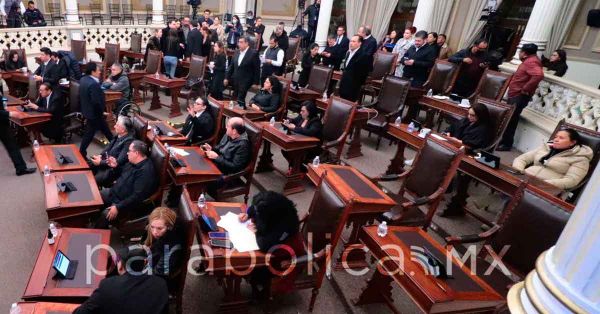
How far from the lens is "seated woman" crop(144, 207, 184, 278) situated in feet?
7.32

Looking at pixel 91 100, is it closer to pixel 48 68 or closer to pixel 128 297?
pixel 48 68

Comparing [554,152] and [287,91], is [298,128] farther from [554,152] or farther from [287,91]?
[554,152]

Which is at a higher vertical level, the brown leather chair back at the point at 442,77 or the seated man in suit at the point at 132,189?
the brown leather chair back at the point at 442,77

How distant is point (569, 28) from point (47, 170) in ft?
31.0

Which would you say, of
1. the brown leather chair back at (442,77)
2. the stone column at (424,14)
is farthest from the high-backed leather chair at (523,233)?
the stone column at (424,14)

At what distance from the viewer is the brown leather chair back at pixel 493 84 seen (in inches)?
202

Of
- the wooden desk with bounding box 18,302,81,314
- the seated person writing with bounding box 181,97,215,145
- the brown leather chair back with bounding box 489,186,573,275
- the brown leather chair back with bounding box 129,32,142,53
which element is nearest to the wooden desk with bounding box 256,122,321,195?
the seated person writing with bounding box 181,97,215,145

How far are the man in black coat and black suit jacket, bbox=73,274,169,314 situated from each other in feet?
Answer: 17.1

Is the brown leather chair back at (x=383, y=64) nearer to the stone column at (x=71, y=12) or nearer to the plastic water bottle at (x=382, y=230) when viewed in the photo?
the plastic water bottle at (x=382, y=230)

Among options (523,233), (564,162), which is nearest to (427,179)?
(523,233)

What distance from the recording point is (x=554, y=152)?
350 cm

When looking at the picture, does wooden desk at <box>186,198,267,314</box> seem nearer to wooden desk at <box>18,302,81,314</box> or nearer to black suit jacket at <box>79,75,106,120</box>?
wooden desk at <box>18,302,81,314</box>

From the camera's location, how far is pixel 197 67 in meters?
6.60

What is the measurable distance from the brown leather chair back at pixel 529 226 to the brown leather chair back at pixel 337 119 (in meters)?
2.06
